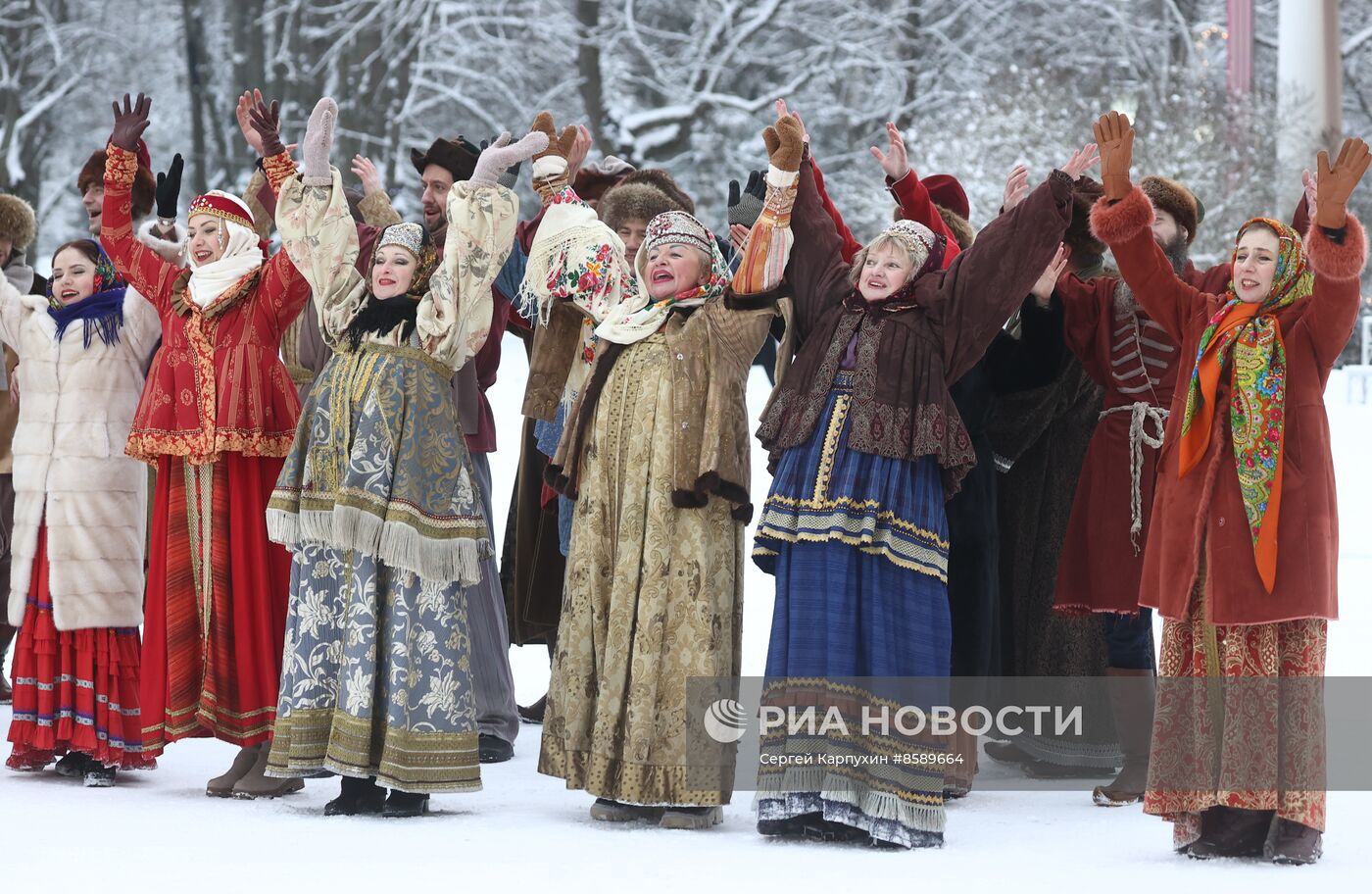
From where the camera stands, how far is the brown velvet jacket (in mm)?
Answer: 5016

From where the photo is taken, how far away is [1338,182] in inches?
184

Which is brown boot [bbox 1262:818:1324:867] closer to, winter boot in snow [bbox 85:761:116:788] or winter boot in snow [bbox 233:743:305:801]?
winter boot in snow [bbox 233:743:305:801]

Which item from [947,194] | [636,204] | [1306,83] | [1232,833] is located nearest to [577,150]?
[636,204]

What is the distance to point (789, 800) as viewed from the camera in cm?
504

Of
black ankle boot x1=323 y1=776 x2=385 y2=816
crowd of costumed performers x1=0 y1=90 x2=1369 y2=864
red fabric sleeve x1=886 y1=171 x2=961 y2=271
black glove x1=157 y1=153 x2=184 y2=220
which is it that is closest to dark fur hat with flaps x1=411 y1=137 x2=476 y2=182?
crowd of costumed performers x1=0 y1=90 x2=1369 y2=864

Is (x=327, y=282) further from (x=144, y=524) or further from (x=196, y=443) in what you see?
(x=144, y=524)

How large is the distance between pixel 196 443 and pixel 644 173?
1.76 metres

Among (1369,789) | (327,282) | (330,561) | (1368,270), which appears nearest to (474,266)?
(327,282)

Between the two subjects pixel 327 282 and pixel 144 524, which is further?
pixel 144 524

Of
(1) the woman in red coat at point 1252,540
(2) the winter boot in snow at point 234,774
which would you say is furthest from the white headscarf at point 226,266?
(1) the woman in red coat at point 1252,540

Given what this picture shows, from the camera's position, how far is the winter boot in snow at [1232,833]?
4.88 meters

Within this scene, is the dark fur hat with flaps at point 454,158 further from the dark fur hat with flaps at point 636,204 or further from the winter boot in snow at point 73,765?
the winter boot in snow at point 73,765

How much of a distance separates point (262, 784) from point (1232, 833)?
2.73m

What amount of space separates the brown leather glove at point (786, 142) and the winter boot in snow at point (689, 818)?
5.77ft
